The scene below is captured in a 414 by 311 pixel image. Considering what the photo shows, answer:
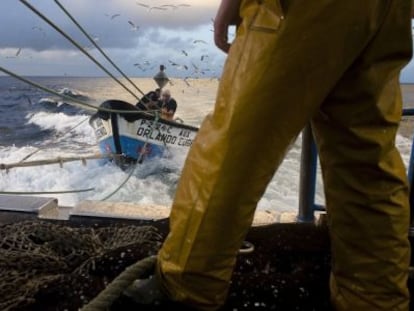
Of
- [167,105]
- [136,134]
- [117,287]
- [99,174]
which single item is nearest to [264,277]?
[117,287]

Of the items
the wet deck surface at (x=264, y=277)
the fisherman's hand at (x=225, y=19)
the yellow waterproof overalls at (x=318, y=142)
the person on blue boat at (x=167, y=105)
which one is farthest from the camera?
the person on blue boat at (x=167, y=105)

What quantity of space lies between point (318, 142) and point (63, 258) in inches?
39.9

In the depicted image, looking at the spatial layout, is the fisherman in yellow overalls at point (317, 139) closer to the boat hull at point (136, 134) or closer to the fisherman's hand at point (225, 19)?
the fisherman's hand at point (225, 19)

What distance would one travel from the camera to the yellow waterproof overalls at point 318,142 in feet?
3.00

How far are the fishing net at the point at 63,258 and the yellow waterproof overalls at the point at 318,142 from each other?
0.32 metres

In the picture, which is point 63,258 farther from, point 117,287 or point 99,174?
point 99,174

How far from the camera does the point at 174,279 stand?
1066 millimetres

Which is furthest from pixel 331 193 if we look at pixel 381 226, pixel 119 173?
pixel 119 173

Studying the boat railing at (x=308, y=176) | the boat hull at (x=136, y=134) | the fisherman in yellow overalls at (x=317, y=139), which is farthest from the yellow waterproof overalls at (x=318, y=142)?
the boat hull at (x=136, y=134)

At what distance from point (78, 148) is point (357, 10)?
42.0ft

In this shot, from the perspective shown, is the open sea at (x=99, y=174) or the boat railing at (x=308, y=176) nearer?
the boat railing at (x=308, y=176)

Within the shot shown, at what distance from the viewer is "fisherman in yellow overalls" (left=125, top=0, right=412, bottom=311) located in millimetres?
916

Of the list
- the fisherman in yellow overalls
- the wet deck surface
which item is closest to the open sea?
the wet deck surface

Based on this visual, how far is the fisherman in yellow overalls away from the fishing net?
0.76 ft
